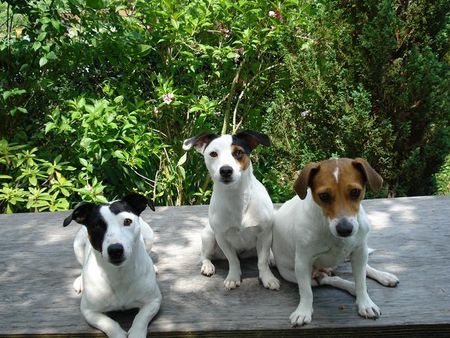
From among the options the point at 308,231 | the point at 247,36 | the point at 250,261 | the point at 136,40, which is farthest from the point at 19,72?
the point at 308,231

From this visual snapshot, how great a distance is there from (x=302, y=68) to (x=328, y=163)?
259 centimetres

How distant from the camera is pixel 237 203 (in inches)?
115

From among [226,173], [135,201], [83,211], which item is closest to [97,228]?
[83,211]

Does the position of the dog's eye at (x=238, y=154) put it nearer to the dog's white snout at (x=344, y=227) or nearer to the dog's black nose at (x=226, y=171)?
the dog's black nose at (x=226, y=171)

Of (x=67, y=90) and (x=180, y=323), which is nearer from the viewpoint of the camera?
(x=180, y=323)

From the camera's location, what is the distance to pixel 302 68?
15.9 ft

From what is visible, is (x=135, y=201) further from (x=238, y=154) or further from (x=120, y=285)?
(x=238, y=154)

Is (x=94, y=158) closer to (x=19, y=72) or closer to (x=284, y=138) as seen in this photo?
(x=19, y=72)

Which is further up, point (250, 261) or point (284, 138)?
point (284, 138)

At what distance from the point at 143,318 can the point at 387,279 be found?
1424 millimetres

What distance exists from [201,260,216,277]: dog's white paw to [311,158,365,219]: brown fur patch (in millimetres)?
1045

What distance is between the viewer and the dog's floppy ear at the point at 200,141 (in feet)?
9.80

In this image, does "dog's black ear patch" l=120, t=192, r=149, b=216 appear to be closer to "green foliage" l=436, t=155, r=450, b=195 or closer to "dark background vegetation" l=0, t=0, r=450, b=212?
"dark background vegetation" l=0, t=0, r=450, b=212

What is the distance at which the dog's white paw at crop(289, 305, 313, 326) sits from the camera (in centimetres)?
256
